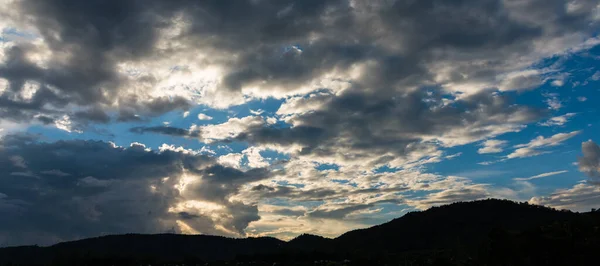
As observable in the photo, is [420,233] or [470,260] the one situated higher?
[420,233]

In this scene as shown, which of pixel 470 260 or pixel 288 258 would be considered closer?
pixel 470 260

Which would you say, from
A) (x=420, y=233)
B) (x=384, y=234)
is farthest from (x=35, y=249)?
(x=420, y=233)

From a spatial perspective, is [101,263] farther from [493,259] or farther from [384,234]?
[384,234]

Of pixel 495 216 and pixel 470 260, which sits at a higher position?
pixel 495 216

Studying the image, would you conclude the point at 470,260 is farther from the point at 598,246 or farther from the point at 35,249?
the point at 35,249

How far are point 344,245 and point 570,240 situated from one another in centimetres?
16467

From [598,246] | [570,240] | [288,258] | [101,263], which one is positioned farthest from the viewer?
[288,258]

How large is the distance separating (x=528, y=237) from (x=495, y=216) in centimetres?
18547

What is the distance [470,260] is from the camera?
106 feet

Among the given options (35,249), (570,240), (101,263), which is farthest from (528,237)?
(35,249)

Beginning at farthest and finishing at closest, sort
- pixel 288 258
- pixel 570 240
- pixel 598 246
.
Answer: pixel 288 258, pixel 570 240, pixel 598 246

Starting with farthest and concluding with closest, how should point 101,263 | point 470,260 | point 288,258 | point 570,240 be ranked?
point 288,258
point 101,263
point 470,260
point 570,240

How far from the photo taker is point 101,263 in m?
99.6

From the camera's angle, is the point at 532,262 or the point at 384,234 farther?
the point at 384,234
